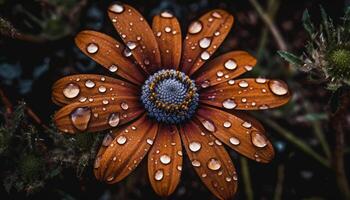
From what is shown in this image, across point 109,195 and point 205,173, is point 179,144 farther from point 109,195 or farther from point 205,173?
point 109,195

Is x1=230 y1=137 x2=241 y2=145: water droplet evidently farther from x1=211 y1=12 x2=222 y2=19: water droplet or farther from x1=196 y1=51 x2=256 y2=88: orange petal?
x1=211 y1=12 x2=222 y2=19: water droplet

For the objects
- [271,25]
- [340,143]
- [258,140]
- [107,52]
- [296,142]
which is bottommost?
[296,142]

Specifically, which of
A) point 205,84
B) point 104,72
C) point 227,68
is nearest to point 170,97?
point 205,84

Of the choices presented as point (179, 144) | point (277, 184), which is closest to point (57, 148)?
point (179, 144)

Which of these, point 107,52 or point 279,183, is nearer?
point 107,52

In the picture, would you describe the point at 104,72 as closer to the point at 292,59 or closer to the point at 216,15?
the point at 216,15

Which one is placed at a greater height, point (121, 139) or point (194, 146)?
point (121, 139)
